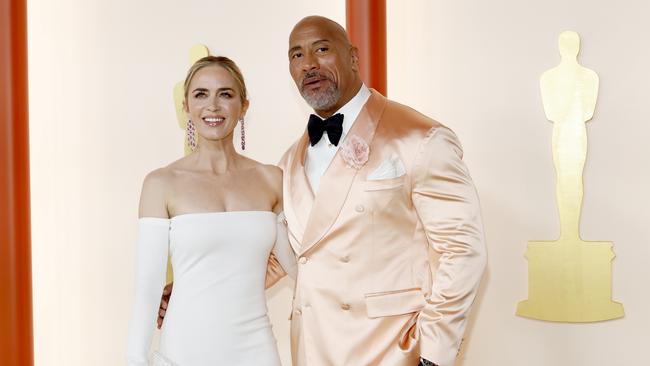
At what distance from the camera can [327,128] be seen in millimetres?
2268

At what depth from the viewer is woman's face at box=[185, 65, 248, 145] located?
7.46ft

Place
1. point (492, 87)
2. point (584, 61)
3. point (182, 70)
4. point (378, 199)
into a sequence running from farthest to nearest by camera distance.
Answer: point (182, 70) → point (492, 87) → point (584, 61) → point (378, 199)

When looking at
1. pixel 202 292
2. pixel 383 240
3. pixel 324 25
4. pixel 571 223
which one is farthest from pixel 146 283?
pixel 571 223

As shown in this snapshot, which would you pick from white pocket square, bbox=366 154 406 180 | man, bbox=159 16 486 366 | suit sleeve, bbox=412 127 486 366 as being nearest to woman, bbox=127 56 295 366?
man, bbox=159 16 486 366

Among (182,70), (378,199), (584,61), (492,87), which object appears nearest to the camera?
(378,199)

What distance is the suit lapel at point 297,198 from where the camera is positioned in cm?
223

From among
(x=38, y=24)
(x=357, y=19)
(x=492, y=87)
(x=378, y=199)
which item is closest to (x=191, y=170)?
(x=378, y=199)

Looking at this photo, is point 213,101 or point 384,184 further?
point 213,101

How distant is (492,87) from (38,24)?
2.31 metres

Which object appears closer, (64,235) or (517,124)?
(517,124)

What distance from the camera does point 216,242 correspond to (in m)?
2.16

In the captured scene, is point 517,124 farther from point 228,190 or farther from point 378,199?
point 228,190

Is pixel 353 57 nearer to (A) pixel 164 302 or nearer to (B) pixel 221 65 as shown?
(B) pixel 221 65

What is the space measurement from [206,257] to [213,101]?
51 centimetres
